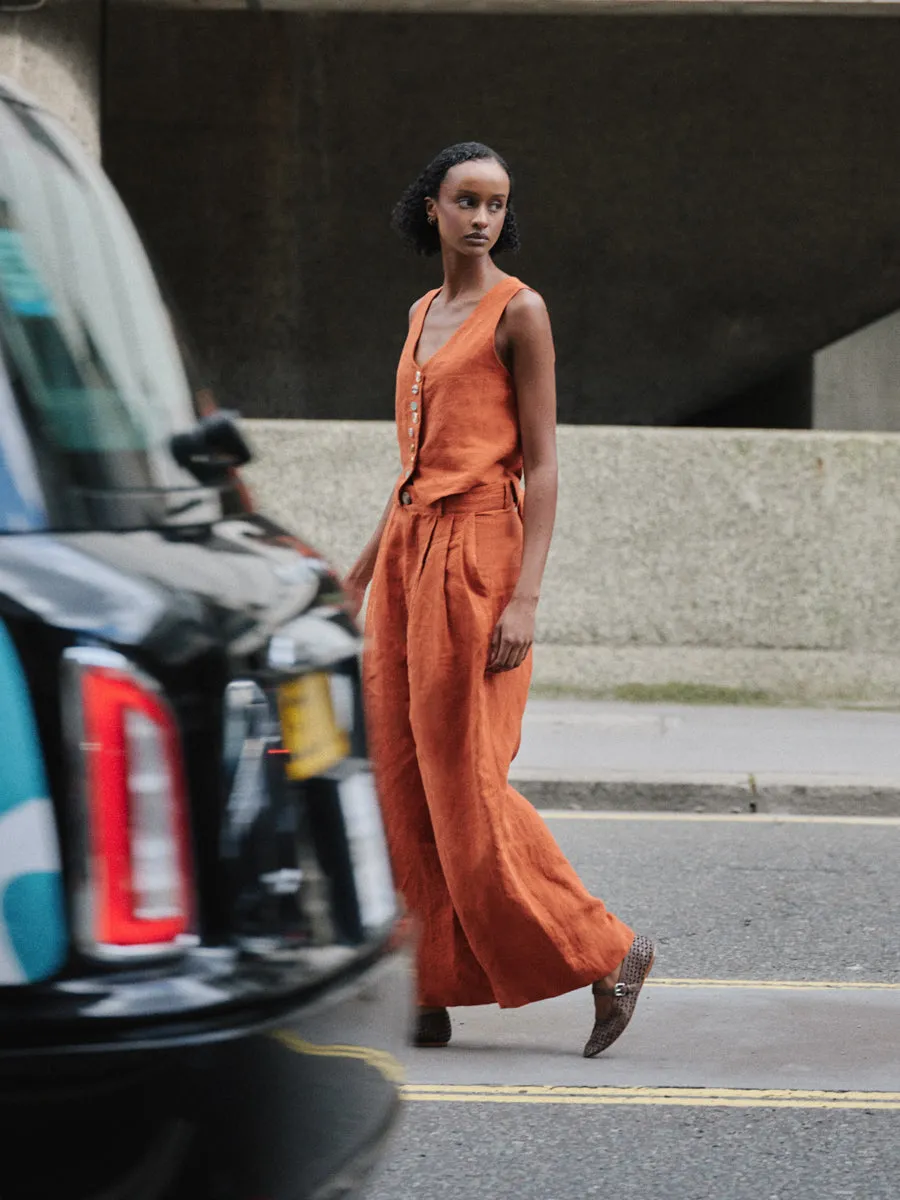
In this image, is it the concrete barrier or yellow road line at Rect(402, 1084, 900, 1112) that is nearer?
yellow road line at Rect(402, 1084, 900, 1112)

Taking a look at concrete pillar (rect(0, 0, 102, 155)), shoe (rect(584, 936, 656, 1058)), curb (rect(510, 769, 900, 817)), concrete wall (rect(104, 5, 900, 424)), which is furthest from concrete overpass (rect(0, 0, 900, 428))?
shoe (rect(584, 936, 656, 1058))

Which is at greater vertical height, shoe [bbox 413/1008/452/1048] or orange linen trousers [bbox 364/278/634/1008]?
orange linen trousers [bbox 364/278/634/1008]

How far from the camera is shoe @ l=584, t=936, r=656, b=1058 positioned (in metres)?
4.11

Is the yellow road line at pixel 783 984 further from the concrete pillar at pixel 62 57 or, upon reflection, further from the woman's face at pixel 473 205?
the concrete pillar at pixel 62 57

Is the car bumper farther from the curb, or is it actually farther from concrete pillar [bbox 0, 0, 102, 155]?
concrete pillar [bbox 0, 0, 102, 155]

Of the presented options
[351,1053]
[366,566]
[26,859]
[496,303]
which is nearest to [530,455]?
[496,303]

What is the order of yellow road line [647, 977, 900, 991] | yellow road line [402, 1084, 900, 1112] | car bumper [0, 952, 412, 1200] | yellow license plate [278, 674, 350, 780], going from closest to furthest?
1. car bumper [0, 952, 412, 1200]
2. yellow license plate [278, 674, 350, 780]
3. yellow road line [402, 1084, 900, 1112]
4. yellow road line [647, 977, 900, 991]

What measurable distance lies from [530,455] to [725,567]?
6360 millimetres

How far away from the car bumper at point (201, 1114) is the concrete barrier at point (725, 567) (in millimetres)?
8133

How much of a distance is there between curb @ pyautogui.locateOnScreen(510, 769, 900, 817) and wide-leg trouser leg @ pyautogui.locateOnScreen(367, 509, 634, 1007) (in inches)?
140

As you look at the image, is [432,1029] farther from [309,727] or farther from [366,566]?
[309,727]

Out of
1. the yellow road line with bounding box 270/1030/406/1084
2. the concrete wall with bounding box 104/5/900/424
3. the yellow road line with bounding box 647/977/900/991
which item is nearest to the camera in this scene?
the yellow road line with bounding box 270/1030/406/1084

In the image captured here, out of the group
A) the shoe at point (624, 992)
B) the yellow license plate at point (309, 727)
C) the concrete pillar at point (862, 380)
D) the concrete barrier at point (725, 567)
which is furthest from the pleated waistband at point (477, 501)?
the concrete pillar at point (862, 380)

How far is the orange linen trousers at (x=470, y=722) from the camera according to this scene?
13.1 ft
